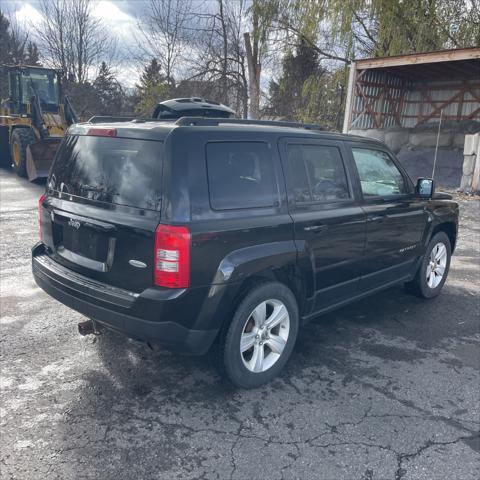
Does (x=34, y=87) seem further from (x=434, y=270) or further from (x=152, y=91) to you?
(x=434, y=270)

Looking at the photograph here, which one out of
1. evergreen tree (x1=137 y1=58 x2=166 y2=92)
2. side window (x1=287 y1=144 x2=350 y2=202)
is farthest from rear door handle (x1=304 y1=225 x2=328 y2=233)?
evergreen tree (x1=137 y1=58 x2=166 y2=92)

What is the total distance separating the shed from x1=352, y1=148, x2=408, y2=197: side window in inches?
501

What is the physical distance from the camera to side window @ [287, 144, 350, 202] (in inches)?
139

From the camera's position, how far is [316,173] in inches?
147

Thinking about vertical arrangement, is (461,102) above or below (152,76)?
below

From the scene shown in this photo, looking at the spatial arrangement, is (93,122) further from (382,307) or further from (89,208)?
(382,307)

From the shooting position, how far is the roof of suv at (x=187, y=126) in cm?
298

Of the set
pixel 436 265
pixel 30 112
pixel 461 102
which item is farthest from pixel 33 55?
pixel 436 265

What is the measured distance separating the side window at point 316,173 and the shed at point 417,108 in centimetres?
1370

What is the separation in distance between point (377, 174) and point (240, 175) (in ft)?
6.05

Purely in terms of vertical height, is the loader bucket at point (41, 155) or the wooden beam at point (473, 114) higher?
the wooden beam at point (473, 114)

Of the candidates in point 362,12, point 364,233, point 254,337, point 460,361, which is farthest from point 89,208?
point 362,12

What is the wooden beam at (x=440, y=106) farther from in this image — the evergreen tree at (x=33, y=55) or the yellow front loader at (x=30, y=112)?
the evergreen tree at (x=33, y=55)

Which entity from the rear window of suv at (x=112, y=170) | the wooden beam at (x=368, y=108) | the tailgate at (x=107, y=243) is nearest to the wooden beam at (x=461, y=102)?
the wooden beam at (x=368, y=108)
